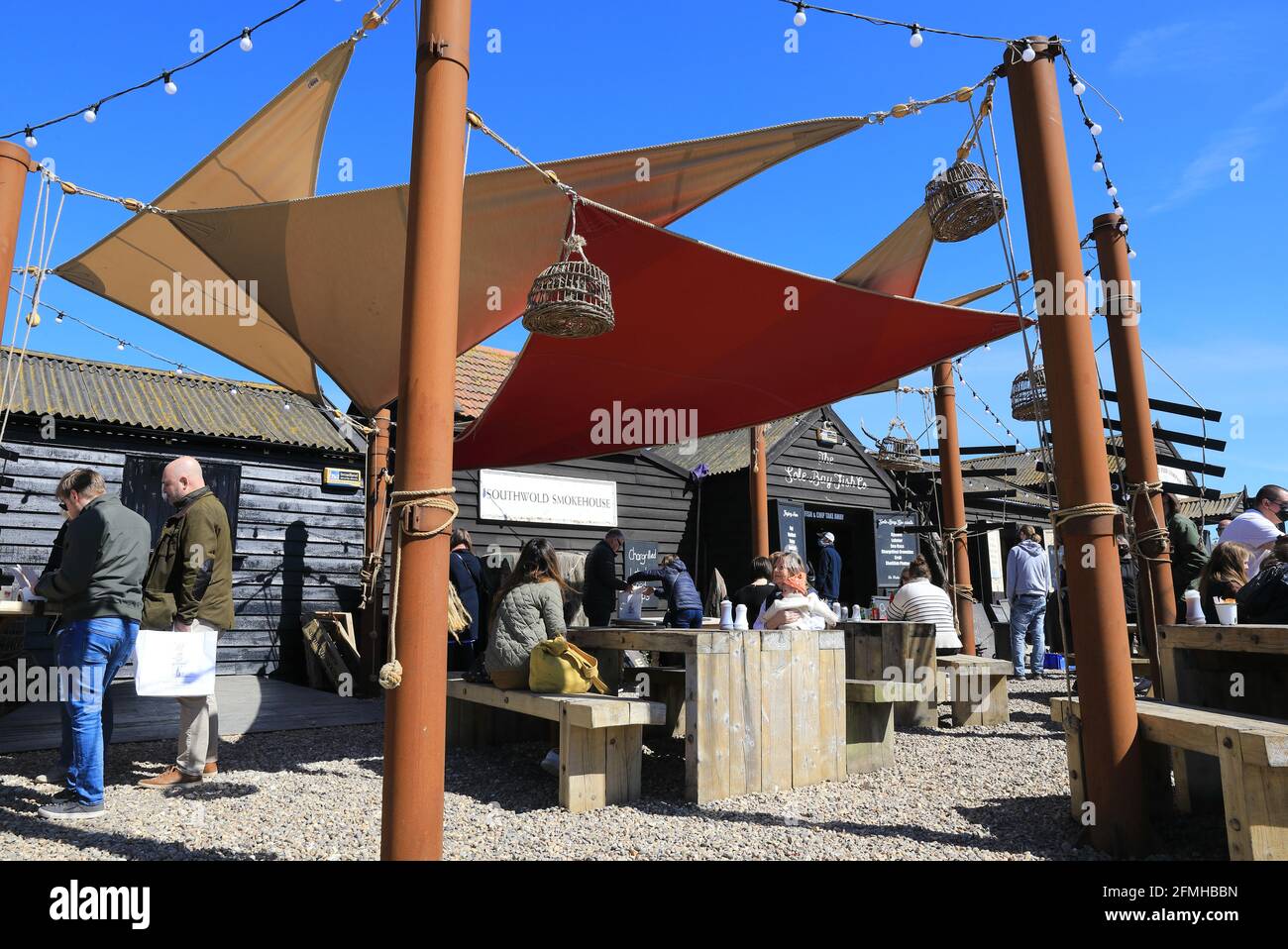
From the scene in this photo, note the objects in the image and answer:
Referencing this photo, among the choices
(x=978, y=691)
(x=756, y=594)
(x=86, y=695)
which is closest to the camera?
(x=86, y=695)

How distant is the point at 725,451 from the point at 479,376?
4811 millimetres

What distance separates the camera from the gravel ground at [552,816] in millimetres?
3188

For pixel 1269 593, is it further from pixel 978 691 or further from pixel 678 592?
pixel 678 592

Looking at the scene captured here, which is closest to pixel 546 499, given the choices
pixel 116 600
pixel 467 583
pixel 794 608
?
pixel 467 583

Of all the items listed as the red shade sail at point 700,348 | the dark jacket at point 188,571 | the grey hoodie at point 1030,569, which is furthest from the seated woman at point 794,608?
the grey hoodie at point 1030,569

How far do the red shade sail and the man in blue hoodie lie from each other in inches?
143

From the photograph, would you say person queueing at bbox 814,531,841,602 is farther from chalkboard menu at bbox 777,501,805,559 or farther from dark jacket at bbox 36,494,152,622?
dark jacket at bbox 36,494,152,622

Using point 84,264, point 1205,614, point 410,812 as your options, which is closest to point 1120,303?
point 1205,614

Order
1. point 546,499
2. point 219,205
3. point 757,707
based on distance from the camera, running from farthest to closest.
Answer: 1. point 546,499
2. point 219,205
3. point 757,707

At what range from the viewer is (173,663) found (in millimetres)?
4109

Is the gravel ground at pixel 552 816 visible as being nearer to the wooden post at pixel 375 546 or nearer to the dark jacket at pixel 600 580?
the dark jacket at pixel 600 580
